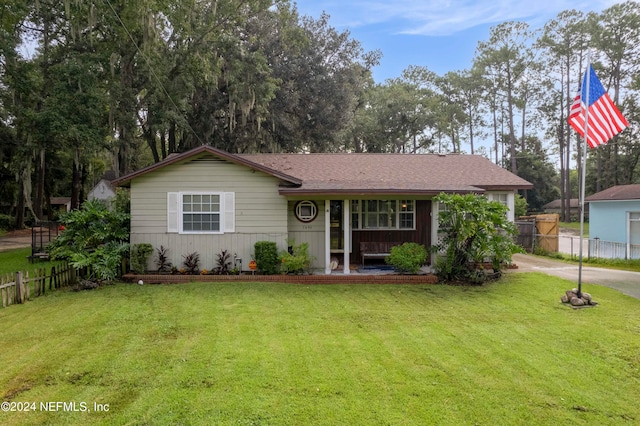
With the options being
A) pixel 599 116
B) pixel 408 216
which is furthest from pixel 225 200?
pixel 599 116

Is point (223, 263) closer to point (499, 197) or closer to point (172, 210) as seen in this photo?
point (172, 210)

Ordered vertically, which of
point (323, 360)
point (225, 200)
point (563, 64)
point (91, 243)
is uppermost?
point (563, 64)

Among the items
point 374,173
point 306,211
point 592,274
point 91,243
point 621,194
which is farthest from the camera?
point 621,194

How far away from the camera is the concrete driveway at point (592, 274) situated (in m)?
8.82

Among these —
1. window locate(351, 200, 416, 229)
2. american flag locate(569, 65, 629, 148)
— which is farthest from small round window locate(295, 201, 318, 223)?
american flag locate(569, 65, 629, 148)

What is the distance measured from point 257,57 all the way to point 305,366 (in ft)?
51.4

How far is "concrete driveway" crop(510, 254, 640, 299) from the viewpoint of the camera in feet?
28.9

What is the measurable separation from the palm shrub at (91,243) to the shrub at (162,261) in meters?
0.80

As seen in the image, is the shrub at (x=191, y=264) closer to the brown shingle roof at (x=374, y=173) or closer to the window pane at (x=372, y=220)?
the brown shingle roof at (x=374, y=173)

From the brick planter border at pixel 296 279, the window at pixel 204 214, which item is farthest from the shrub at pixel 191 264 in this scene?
the window at pixel 204 214

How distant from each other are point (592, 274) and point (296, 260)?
8.46 metres

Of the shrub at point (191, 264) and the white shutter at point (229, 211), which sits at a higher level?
the white shutter at point (229, 211)

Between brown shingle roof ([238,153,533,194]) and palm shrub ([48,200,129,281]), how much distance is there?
4.61 meters

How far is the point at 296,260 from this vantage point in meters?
9.52
